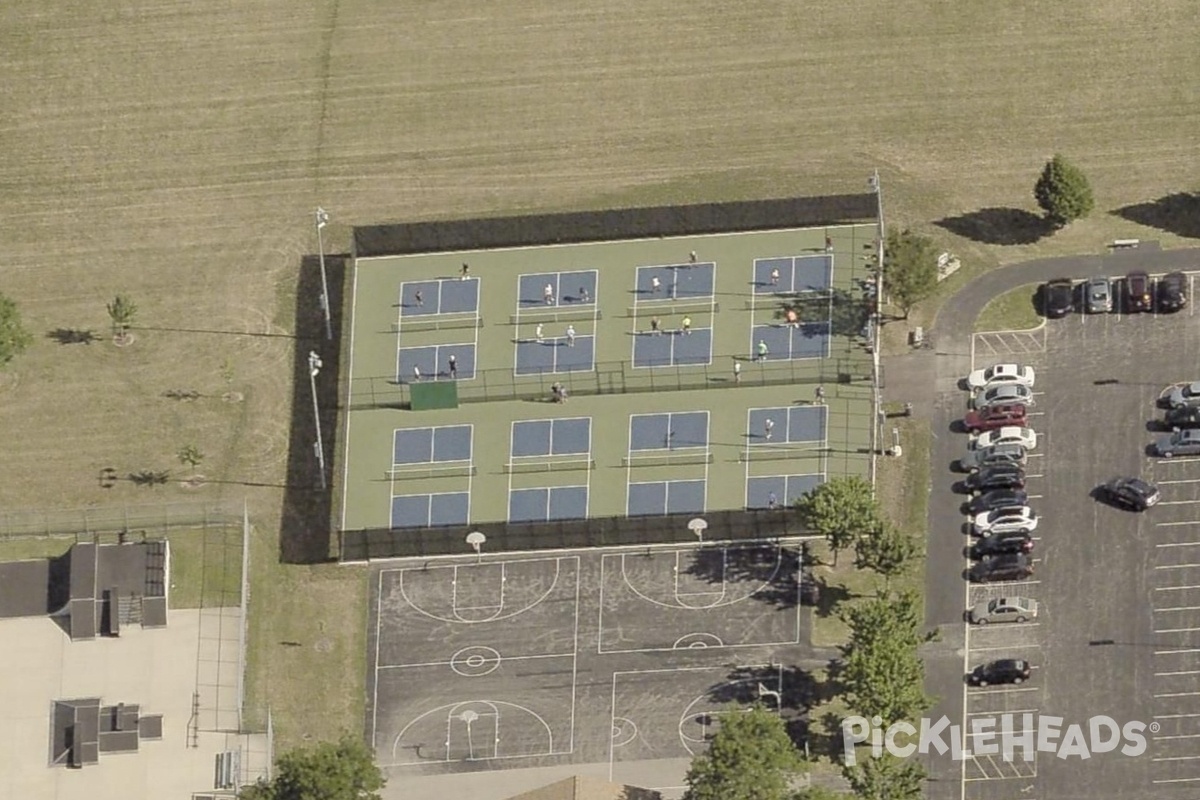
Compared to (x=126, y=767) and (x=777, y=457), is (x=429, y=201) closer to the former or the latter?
(x=777, y=457)

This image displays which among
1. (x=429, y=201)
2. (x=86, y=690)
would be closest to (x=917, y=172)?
(x=429, y=201)

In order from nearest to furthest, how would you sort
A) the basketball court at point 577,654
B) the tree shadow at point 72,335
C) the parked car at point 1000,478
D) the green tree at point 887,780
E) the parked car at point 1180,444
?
the green tree at point 887,780, the basketball court at point 577,654, the parked car at point 1000,478, the parked car at point 1180,444, the tree shadow at point 72,335

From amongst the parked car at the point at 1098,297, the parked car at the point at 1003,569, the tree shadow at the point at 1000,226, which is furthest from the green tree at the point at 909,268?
the parked car at the point at 1003,569

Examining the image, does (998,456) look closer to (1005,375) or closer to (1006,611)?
(1005,375)

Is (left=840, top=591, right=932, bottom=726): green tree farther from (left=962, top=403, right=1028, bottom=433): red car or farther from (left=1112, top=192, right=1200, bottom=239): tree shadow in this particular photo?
(left=1112, top=192, right=1200, bottom=239): tree shadow

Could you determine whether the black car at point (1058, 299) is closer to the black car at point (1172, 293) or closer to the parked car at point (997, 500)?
the black car at point (1172, 293)

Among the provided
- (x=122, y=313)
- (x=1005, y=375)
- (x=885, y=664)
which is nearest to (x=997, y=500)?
(x=1005, y=375)

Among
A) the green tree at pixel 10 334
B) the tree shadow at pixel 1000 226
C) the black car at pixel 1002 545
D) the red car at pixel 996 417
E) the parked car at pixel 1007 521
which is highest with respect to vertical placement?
the tree shadow at pixel 1000 226

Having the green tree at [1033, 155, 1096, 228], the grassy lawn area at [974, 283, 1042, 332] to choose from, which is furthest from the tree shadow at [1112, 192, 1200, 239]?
the grassy lawn area at [974, 283, 1042, 332]
